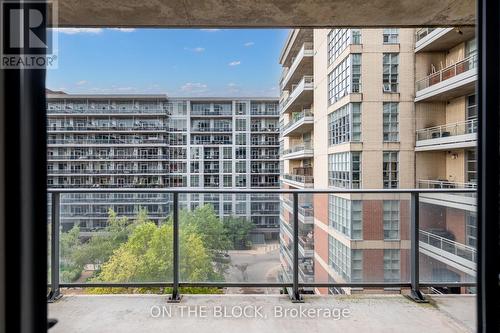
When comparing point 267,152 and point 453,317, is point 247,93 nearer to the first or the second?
point 267,152

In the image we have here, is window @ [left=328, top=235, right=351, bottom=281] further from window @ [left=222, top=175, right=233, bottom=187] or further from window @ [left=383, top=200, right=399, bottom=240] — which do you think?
window @ [left=222, top=175, right=233, bottom=187]

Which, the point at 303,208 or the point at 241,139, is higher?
the point at 241,139

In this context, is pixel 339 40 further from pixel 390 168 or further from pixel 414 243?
pixel 414 243

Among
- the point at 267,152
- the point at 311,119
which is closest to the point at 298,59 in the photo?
the point at 311,119

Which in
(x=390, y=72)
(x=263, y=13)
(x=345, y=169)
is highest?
(x=390, y=72)

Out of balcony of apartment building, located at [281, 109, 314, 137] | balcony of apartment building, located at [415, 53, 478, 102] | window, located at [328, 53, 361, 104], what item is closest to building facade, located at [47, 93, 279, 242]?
window, located at [328, 53, 361, 104]

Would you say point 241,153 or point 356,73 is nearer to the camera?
point 241,153

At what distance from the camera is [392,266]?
2.46m

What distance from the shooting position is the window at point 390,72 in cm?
848

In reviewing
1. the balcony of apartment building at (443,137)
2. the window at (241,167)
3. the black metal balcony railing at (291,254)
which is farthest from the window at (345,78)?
the black metal balcony railing at (291,254)

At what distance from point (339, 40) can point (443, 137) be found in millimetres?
4285

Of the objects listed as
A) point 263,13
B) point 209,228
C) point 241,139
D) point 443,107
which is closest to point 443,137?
point 443,107

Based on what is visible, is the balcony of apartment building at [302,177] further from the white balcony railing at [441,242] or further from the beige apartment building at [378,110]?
the white balcony railing at [441,242]

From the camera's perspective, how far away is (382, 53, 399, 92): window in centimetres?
848
